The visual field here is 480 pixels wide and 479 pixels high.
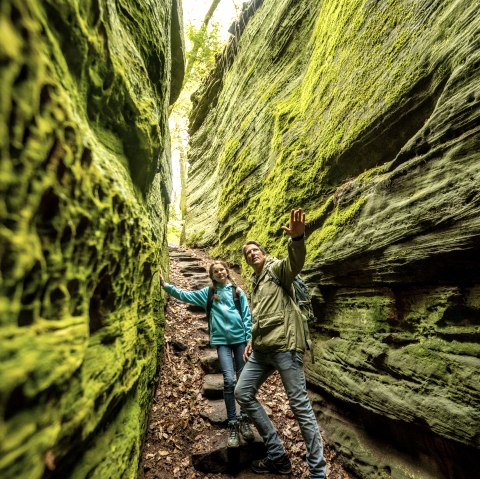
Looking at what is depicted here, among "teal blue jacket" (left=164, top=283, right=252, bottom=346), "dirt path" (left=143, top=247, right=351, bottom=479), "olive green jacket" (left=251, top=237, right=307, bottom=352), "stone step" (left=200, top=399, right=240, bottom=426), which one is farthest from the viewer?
"stone step" (left=200, top=399, right=240, bottom=426)

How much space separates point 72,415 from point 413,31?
702 centimetres

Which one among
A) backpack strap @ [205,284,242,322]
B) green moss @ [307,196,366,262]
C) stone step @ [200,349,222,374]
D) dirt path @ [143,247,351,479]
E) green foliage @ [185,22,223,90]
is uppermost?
green foliage @ [185,22,223,90]

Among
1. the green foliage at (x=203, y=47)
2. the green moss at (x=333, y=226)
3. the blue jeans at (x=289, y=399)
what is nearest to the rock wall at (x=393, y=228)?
the green moss at (x=333, y=226)

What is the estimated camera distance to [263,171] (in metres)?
11.0

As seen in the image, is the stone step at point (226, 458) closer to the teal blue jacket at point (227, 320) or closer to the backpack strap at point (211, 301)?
the teal blue jacket at point (227, 320)

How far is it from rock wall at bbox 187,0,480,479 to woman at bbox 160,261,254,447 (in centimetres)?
173

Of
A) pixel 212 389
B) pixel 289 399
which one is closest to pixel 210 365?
pixel 212 389

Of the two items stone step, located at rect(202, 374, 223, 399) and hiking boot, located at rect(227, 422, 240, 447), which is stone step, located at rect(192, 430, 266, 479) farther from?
stone step, located at rect(202, 374, 223, 399)

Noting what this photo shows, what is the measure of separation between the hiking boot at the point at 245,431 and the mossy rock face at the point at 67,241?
200cm

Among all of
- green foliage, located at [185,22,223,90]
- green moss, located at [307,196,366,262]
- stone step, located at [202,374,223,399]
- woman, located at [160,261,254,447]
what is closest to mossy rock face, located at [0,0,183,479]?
woman, located at [160,261,254,447]

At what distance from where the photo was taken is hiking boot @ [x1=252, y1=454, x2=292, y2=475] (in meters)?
4.29

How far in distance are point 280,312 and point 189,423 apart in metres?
2.81

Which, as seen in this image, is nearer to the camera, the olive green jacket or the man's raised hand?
the man's raised hand

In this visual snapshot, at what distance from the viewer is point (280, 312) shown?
4.10 meters
